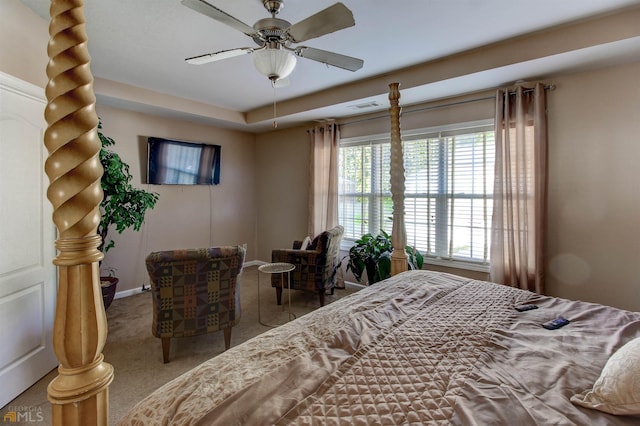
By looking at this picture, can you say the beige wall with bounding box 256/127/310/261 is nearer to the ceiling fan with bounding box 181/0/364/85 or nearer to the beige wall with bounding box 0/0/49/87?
the ceiling fan with bounding box 181/0/364/85

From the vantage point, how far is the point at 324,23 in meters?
1.65

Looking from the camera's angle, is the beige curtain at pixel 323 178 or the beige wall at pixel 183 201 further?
the beige curtain at pixel 323 178

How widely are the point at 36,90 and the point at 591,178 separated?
4.54 meters

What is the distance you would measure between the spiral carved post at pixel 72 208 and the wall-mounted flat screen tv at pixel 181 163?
12.4ft

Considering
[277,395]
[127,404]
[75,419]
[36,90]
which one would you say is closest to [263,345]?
[277,395]

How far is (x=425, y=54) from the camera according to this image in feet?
9.38

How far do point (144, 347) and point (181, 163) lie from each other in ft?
9.01

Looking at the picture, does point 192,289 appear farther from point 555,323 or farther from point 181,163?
point 181,163

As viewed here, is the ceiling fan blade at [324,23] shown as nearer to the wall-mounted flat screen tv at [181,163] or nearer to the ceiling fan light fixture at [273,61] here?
the ceiling fan light fixture at [273,61]

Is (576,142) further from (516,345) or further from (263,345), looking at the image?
(263,345)

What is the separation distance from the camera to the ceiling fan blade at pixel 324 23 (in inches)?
60.6

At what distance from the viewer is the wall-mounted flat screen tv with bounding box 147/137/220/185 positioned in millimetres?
4246

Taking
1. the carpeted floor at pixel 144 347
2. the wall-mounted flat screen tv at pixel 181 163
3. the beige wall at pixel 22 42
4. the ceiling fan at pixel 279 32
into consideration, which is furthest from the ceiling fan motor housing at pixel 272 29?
the wall-mounted flat screen tv at pixel 181 163

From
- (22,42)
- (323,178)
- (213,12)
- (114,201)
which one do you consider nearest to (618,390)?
(213,12)
